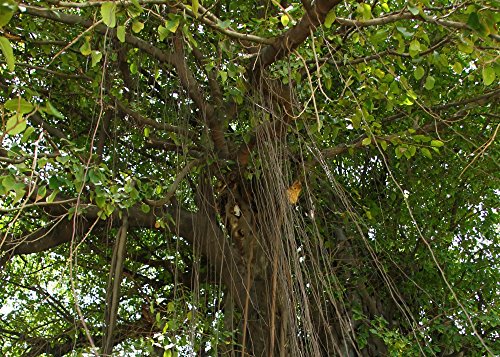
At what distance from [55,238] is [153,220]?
502mm

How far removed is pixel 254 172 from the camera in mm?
2439

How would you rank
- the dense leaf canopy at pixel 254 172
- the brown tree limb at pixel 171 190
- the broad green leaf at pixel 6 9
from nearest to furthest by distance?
the broad green leaf at pixel 6 9 → the dense leaf canopy at pixel 254 172 → the brown tree limb at pixel 171 190

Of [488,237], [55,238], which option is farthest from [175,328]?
[488,237]

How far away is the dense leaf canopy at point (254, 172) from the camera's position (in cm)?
181

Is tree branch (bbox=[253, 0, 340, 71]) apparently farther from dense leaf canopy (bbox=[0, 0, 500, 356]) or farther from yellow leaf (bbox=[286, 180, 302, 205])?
yellow leaf (bbox=[286, 180, 302, 205])

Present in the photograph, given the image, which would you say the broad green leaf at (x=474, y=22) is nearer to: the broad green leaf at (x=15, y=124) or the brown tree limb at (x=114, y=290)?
the broad green leaf at (x=15, y=124)

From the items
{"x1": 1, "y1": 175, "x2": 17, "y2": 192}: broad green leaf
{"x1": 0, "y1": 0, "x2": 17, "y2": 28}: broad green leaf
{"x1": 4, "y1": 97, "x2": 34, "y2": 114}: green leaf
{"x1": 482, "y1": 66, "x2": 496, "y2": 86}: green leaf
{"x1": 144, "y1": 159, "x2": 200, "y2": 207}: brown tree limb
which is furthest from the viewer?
{"x1": 144, "y1": 159, "x2": 200, "y2": 207}: brown tree limb

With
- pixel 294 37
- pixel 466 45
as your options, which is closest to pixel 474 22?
pixel 466 45

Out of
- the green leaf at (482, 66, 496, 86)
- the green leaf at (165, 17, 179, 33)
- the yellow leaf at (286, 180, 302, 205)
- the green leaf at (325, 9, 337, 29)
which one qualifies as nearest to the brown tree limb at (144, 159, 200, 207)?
the yellow leaf at (286, 180, 302, 205)

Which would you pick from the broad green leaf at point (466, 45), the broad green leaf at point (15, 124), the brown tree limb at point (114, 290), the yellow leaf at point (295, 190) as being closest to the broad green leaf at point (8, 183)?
the broad green leaf at point (15, 124)

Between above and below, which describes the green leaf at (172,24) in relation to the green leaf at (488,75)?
above

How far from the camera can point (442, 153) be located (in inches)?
131

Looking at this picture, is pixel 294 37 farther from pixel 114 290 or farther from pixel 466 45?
pixel 114 290

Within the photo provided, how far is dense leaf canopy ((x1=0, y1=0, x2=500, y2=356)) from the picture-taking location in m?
1.81
